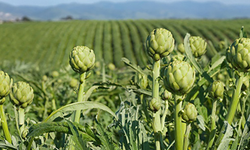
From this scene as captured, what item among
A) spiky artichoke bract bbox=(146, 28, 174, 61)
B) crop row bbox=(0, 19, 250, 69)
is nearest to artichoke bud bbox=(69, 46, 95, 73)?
spiky artichoke bract bbox=(146, 28, 174, 61)

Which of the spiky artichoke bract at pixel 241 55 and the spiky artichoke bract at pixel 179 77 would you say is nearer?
the spiky artichoke bract at pixel 179 77

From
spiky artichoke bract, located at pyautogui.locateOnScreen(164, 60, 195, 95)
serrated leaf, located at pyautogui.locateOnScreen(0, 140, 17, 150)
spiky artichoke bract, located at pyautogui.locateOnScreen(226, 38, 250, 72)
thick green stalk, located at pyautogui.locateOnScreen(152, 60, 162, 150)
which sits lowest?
serrated leaf, located at pyautogui.locateOnScreen(0, 140, 17, 150)

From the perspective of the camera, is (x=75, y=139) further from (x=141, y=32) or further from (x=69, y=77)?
(x=141, y=32)

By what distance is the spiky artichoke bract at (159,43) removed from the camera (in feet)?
1.90

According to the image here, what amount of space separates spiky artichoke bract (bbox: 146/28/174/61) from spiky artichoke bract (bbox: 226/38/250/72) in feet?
0.48

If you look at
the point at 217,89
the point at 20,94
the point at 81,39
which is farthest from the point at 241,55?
the point at 81,39

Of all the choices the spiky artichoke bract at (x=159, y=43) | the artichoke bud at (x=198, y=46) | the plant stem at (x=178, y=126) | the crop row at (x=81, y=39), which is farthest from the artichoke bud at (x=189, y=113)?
the crop row at (x=81, y=39)

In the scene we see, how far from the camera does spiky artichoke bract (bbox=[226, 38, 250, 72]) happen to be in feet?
1.88

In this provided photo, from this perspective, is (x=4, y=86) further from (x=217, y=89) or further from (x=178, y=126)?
(x=217, y=89)

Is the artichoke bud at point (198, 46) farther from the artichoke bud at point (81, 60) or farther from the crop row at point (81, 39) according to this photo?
the crop row at point (81, 39)

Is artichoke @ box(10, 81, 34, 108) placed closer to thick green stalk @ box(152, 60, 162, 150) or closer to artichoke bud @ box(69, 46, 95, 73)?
artichoke bud @ box(69, 46, 95, 73)

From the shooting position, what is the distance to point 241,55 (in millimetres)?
577

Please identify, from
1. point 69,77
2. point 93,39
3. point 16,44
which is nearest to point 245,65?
point 69,77

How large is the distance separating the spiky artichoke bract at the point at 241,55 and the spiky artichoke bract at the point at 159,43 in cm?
15
